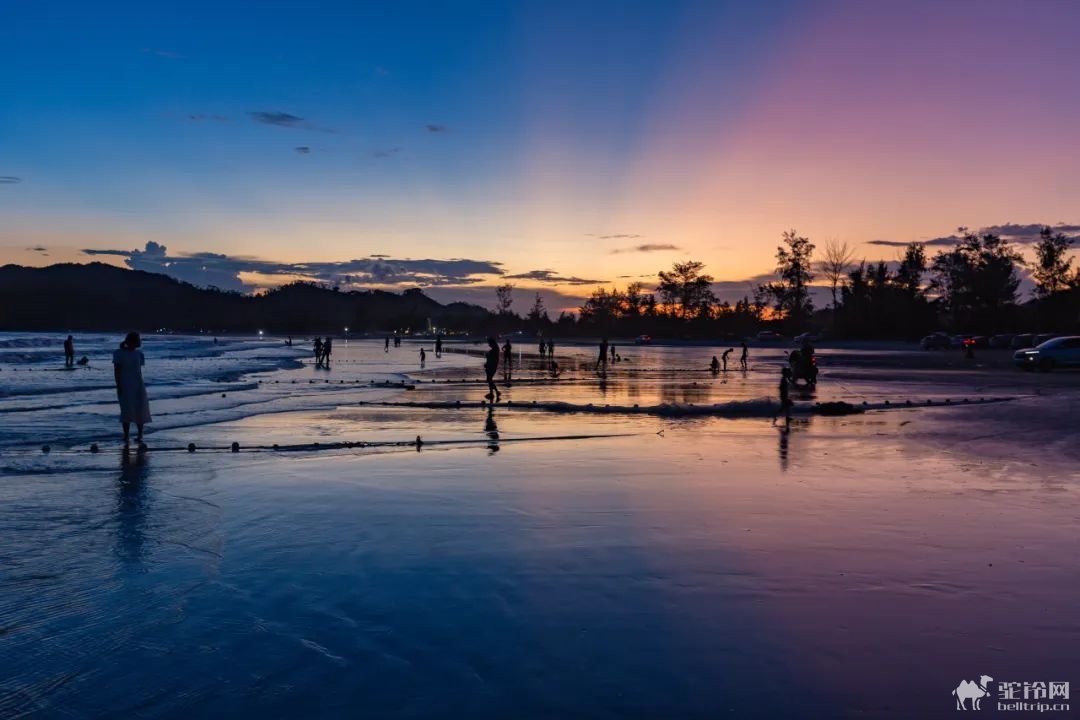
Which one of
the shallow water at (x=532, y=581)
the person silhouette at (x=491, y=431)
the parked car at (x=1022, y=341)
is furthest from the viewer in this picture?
the parked car at (x=1022, y=341)

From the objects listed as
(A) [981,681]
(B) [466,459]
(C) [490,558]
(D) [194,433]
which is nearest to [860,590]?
(A) [981,681]

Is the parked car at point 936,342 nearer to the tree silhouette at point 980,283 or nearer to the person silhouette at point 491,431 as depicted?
the tree silhouette at point 980,283

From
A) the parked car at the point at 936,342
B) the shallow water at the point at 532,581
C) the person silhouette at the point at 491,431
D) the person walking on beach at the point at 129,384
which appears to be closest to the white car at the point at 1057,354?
the shallow water at the point at 532,581

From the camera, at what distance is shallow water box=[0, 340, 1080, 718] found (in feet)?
14.9

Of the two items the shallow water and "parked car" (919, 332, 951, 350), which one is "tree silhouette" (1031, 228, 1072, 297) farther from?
the shallow water

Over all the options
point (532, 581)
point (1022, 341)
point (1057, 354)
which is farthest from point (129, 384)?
point (1022, 341)

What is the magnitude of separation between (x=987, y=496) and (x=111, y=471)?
1298 centimetres

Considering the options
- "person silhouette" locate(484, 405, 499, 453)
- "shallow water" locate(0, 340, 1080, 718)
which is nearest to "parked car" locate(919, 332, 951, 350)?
"person silhouette" locate(484, 405, 499, 453)

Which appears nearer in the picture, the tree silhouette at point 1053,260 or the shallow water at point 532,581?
the shallow water at point 532,581

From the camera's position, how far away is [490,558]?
715 cm

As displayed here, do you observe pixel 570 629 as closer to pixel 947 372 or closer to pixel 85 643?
pixel 85 643

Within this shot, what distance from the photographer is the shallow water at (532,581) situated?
4531mm

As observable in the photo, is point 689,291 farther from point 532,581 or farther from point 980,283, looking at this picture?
point 532,581

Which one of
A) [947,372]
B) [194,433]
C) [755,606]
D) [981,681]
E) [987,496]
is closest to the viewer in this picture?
[981,681]
